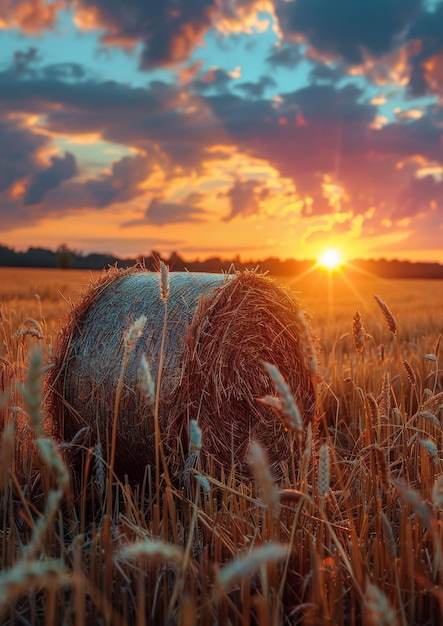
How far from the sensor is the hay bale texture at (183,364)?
11.8 ft

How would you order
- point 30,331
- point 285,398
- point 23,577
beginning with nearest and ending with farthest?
point 23,577 < point 285,398 < point 30,331

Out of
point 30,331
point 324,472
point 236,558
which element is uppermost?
point 30,331

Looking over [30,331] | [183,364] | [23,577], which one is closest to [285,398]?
[23,577]

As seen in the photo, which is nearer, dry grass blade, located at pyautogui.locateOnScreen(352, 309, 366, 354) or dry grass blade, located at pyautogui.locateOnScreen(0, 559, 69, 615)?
dry grass blade, located at pyautogui.locateOnScreen(0, 559, 69, 615)

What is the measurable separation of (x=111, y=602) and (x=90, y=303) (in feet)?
7.32

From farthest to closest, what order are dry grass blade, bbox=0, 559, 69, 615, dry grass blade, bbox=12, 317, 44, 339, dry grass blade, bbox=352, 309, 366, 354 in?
dry grass blade, bbox=12, 317, 44, 339 → dry grass blade, bbox=352, 309, 366, 354 → dry grass blade, bbox=0, 559, 69, 615

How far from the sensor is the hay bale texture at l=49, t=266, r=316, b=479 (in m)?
3.60

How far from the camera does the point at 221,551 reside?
8.31 feet

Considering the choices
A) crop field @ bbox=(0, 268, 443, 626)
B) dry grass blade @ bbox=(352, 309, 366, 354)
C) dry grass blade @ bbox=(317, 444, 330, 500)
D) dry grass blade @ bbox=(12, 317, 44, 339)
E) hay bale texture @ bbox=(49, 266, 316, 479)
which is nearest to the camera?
crop field @ bbox=(0, 268, 443, 626)

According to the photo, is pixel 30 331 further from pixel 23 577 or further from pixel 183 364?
pixel 23 577

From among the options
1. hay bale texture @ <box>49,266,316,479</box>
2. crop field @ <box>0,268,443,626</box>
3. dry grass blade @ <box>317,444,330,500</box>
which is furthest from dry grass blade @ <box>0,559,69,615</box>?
hay bale texture @ <box>49,266,316,479</box>

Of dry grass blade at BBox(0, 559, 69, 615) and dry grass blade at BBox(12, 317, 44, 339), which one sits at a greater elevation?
dry grass blade at BBox(12, 317, 44, 339)

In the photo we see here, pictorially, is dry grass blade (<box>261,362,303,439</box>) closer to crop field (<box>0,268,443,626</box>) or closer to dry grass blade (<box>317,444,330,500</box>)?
crop field (<box>0,268,443,626</box>)

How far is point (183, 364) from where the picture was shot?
3543 mm
